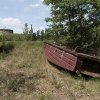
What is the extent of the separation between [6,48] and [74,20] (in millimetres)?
4222

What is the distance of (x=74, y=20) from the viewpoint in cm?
1478

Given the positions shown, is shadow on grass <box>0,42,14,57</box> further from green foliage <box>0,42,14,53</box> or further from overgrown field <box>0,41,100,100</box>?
overgrown field <box>0,41,100,100</box>

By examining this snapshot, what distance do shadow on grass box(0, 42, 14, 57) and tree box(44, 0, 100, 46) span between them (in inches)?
98.4

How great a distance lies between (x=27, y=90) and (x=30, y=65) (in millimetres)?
3906

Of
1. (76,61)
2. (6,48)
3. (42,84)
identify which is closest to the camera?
(42,84)

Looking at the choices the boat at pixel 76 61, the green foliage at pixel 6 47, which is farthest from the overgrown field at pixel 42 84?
the green foliage at pixel 6 47

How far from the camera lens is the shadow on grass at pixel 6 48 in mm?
12860

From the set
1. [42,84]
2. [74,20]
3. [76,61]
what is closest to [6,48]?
[74,20]

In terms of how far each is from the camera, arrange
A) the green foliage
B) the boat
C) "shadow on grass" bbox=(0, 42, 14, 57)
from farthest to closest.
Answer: the green foliage
"shadow on grass" bbox=(0, 42, 14, 57)
the boat

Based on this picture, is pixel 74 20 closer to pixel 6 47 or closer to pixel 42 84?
pixel 6 47

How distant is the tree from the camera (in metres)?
14.0

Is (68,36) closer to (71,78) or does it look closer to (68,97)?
(71,78)

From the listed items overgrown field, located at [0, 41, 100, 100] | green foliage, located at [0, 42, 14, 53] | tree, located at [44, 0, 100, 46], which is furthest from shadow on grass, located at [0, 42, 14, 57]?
tree, located at [44, 0, 100, 46]

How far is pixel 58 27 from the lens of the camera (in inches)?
562
